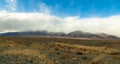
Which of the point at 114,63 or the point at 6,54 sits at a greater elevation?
the point at 6,54

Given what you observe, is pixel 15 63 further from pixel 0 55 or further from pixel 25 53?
pixel 25 53

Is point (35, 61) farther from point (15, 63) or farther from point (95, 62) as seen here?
point (95, 62)

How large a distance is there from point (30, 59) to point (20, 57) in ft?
4.45

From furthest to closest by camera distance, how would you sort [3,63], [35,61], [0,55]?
[0,55] → [35,61] → [3,63]

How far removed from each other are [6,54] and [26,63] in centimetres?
484

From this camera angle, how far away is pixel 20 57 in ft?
83.7

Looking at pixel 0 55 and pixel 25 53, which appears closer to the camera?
pixel 0 55

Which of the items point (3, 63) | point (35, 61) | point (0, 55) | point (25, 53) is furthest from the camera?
point (25, 53)

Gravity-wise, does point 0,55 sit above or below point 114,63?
above

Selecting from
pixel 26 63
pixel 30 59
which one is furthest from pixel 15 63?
pixel 30 59

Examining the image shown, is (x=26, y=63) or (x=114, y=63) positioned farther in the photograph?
(x=114, y=63)

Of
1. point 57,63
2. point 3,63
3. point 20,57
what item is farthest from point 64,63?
point 3,63

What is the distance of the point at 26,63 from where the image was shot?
75.2ft

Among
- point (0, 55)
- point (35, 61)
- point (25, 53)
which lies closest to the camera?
point (35, 61)
